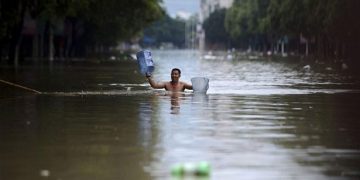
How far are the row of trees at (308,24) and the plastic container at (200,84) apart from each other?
135ft

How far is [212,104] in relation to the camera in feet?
69.5

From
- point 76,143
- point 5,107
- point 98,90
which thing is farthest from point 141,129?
point 98,90

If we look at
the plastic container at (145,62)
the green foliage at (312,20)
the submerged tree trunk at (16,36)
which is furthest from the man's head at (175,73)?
the green foliage at (312,20)

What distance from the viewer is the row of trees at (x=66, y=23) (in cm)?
5141

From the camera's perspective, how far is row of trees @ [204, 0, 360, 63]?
70.2 m

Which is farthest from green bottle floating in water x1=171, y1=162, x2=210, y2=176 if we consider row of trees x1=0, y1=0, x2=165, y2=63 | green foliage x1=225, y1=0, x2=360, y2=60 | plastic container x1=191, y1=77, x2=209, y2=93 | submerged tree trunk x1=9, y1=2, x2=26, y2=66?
green foliage x1=225, y1=0, x2=360, y2=60

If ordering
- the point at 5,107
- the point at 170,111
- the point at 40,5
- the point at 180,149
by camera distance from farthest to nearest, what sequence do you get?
the point at 40,5, the point at 5,107, the point at 170,111, the point at 180,149

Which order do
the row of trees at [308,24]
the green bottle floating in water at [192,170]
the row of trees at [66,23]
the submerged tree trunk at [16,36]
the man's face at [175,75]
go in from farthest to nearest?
1. the row of trees at [308,24]
2. the submerged tree trunk at [16,36]
3. the row of trees at [66,23]
4. the man's face at [175,75]
5. the green bottle floating in water at [192,170]

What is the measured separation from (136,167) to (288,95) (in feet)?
51.6

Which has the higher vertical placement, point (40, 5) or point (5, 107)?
point (40, 5)

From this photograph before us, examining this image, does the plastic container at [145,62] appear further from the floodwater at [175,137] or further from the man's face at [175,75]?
the floodwater at [175,137]

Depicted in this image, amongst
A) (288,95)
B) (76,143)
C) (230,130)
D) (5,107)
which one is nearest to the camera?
(76,143)

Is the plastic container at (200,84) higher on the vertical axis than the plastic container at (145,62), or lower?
lower

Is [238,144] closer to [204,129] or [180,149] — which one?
[180,149]
